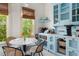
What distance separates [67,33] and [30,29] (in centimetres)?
56

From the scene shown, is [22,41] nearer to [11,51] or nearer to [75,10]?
[11,51]

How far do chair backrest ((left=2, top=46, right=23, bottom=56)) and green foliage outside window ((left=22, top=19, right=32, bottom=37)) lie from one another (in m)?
0.26

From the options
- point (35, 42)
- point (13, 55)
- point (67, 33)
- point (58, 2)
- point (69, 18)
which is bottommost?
point (13, 55)

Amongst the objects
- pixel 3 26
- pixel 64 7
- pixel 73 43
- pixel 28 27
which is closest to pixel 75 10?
pixel 64 7

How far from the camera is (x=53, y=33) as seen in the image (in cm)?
223

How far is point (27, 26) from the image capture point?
2.27 metres

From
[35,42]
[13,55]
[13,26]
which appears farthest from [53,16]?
[13,55]

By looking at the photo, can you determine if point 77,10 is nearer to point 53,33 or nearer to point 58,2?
point 58,2

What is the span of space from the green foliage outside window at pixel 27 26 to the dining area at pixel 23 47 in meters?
0.09

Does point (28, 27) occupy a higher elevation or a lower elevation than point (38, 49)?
higher

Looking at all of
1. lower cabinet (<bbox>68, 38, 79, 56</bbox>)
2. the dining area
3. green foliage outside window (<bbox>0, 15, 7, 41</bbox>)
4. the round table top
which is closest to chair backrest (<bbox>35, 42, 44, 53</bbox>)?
the dining area

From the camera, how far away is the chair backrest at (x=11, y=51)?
7.05 ft

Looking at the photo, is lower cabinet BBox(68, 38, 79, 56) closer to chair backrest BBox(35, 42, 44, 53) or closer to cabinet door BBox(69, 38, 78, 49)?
cabinet door BBox(69, 38, 78, 49)

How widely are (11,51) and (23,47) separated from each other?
0.19 metres
